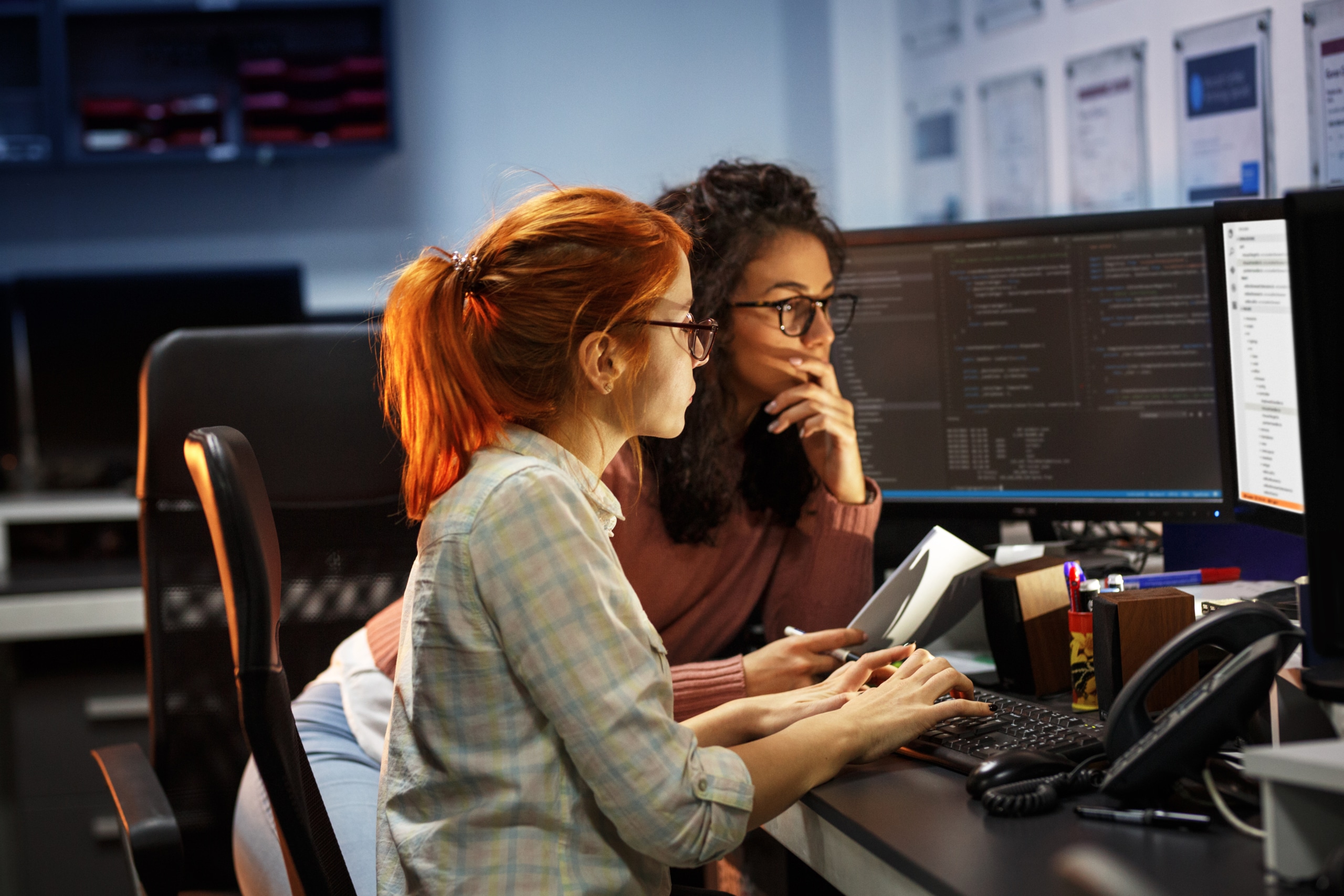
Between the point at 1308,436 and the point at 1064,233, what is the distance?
0.63m

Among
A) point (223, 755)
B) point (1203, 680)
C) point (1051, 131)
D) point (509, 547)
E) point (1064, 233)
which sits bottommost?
point (223, 755)

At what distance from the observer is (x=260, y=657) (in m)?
0.88

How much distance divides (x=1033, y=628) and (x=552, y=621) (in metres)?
0.54

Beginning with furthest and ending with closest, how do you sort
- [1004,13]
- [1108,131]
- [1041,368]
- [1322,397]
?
[1004,13]
[1108,131]
[1041,368]
[1322,397]

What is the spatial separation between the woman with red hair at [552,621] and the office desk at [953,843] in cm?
4

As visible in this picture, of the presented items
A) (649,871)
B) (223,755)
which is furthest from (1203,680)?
(223,755)

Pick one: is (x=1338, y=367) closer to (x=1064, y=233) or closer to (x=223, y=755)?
(x=1064, y=233)

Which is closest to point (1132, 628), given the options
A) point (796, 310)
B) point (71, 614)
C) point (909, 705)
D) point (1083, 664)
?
point (1083, 664)

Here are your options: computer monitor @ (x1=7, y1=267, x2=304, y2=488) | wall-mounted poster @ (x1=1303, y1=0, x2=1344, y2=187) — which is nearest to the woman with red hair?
wall-mounted poster @ (x1=1303, y1=0, x2=1344, y2=187)

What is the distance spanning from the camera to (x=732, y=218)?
144 centimetres

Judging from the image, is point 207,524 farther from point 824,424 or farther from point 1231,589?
point 1231,589

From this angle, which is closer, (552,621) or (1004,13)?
(552,621)

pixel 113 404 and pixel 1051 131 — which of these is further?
pixel 113 404

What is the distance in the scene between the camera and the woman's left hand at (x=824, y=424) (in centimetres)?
143
